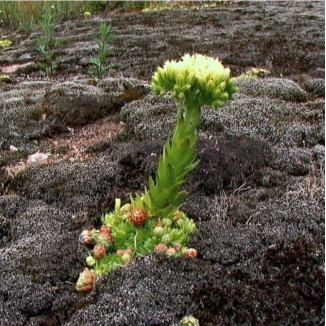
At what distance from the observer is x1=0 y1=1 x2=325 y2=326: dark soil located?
3221mm

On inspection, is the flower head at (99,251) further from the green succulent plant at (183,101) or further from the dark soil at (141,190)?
the green succulent plant at (183,101)

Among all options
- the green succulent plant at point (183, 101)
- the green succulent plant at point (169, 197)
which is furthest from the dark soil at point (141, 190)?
the green succulent plant at point (183, 101)

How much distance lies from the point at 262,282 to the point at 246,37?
1350cm

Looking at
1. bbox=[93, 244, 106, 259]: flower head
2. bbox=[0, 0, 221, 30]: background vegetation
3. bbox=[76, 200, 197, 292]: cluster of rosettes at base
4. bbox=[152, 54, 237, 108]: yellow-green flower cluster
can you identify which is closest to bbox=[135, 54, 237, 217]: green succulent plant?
bbox=[152, 54, 237, 108]: yellow-green flower cluster

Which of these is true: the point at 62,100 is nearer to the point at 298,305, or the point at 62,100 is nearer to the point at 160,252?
the point at 160,252

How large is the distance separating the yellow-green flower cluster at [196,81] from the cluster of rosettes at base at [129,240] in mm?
1010

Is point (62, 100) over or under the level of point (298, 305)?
over

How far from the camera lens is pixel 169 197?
3.75 meters

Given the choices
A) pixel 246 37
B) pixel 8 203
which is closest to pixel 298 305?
pixel 8 203

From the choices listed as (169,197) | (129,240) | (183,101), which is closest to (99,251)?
(129,240)

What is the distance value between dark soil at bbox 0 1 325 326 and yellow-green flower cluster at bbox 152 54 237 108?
1.18 metres

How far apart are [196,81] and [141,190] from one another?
1.97 m

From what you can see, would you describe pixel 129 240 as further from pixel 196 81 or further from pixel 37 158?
pixel 37 158

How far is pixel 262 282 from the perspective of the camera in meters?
3.34
